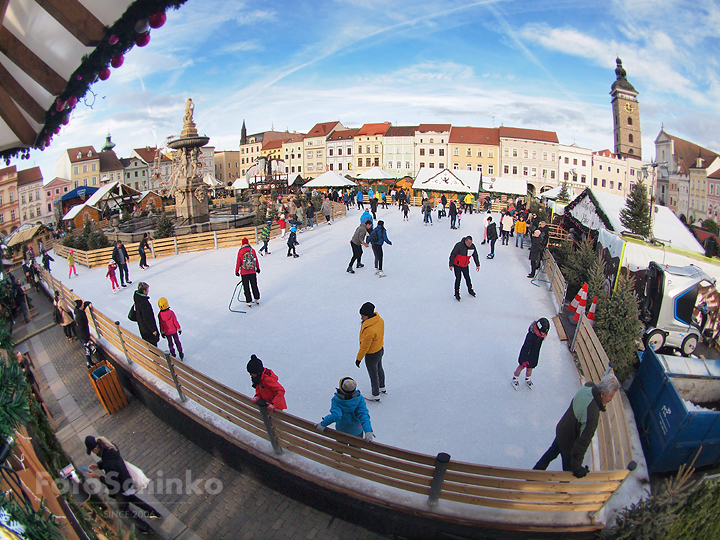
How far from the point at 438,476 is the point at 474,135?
70018 mm

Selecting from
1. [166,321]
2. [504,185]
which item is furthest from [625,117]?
[166,321]

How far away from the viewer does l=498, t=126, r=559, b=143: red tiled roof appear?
6469cm

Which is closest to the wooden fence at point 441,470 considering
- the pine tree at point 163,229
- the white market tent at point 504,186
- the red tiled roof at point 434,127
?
the pine tree at point 163,229

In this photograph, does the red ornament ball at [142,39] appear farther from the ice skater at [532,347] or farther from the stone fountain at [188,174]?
the stone fountain at [188,174]

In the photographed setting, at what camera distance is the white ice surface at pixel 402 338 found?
512cm

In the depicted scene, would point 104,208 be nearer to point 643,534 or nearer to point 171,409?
point 171,409

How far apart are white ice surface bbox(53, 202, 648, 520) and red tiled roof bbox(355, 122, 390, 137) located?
5876cm

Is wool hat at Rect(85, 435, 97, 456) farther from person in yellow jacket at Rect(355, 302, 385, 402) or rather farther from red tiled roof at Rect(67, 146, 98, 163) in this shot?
red tiled roof at Rect(67, 146, 98, 163)

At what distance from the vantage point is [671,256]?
8703 millimetres

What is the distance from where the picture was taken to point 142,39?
7.13 ft

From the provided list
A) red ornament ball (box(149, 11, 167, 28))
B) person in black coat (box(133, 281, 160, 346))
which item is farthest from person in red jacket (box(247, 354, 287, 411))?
red ornament ball (box(149, 11, 167, 28))

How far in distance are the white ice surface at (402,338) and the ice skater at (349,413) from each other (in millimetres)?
898

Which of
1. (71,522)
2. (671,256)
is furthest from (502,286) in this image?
(71,522)

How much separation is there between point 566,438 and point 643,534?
91cm
